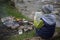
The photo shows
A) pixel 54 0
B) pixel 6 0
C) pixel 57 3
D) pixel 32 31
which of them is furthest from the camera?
pixel 6 0

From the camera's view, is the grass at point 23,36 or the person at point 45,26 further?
the grass at point 23,36

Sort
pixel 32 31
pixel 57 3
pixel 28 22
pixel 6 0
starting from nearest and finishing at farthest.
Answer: pixel 32 31 < pixel 28 22 < pixel 57 3 < pixel 6 0

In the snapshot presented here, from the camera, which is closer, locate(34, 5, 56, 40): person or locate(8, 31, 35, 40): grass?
locate(34, 5, 56, 40): person

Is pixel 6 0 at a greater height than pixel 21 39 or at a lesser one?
greater

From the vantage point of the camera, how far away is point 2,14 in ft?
18.6

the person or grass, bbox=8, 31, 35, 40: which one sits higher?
the person

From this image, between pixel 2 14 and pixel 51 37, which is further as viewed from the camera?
pixel 2 14

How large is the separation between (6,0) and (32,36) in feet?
8.29

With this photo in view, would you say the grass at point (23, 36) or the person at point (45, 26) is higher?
the person at point (45, 26)

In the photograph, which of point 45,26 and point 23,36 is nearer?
point 45,26

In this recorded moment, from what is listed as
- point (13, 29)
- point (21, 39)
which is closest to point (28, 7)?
point (13, 29)

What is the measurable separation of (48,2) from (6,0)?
159cm

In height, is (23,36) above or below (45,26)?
below

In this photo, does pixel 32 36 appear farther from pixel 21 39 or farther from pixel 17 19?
pixel 17 19
